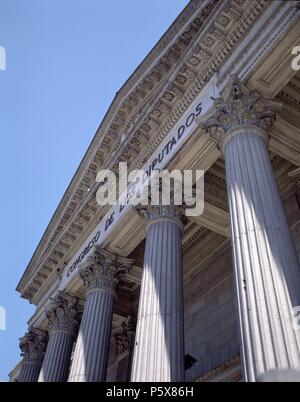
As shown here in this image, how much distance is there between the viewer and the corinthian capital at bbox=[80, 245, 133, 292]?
47.9ft

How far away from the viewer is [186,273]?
1681cm

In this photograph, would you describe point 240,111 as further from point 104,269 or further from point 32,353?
point 32,353

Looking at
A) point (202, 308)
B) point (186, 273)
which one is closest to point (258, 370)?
point (202, 308)

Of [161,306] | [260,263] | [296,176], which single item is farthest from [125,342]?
[260,263]

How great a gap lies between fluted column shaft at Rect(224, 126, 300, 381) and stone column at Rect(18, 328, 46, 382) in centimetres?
1433

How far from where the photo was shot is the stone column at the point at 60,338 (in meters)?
15.8

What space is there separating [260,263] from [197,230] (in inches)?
355

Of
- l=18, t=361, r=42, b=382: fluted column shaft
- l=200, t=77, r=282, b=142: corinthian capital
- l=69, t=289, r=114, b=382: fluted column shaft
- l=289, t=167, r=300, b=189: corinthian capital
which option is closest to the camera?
l=200, t=77, r=282, b=142: corinthian capital

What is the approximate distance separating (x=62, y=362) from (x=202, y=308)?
5599 mm

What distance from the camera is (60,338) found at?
650 inches
